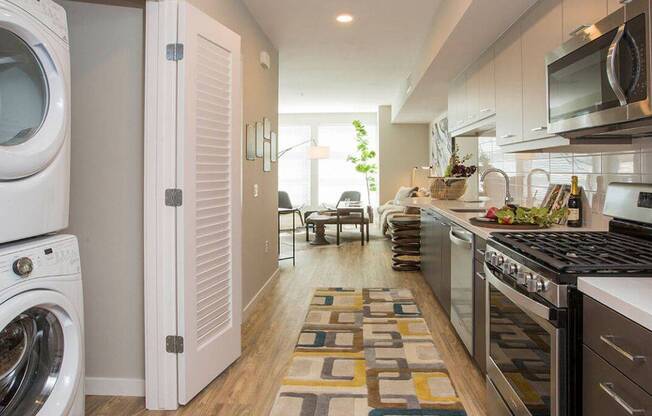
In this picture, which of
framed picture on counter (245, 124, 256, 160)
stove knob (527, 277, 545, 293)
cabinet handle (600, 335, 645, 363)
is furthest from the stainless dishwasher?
framed picture on counter (245, 124, 256, 160)

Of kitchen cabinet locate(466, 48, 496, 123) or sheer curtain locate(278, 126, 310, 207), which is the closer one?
kitchen cabinet locate(466, 48, 496, 123)

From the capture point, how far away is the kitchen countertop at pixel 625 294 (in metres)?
1.01

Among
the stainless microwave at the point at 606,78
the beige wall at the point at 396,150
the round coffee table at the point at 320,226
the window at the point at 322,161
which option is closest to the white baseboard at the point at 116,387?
the stainless microwave at the point at 606,78

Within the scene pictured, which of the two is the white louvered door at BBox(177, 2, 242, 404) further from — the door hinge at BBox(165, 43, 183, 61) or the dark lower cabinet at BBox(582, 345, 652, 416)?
the dark lower cabinet at BBox(582, 345, 652, 416)

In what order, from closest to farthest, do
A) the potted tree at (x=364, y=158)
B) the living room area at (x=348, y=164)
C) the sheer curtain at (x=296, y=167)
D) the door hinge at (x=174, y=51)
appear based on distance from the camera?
the door hinge at (x=174, y=51), the living room area at (x=348, y=164), the potted tree at (x=364, y=158), the sheer curtain at (x=296, y=167)

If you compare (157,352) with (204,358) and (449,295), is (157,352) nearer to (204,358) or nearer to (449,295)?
(204,358)

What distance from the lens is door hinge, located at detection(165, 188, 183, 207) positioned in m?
2.25

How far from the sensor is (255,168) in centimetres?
412

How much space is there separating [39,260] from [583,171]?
8.72ft

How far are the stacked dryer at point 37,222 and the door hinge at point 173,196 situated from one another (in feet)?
1.72

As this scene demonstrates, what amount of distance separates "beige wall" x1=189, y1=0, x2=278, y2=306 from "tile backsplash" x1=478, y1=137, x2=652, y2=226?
223 centimetres

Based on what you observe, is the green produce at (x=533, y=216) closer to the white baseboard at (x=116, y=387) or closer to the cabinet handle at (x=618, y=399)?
the cabinet handle at (x=618, y=399)

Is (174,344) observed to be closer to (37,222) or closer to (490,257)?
(37,222)

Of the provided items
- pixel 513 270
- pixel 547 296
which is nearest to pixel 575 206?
pixel 513 270
